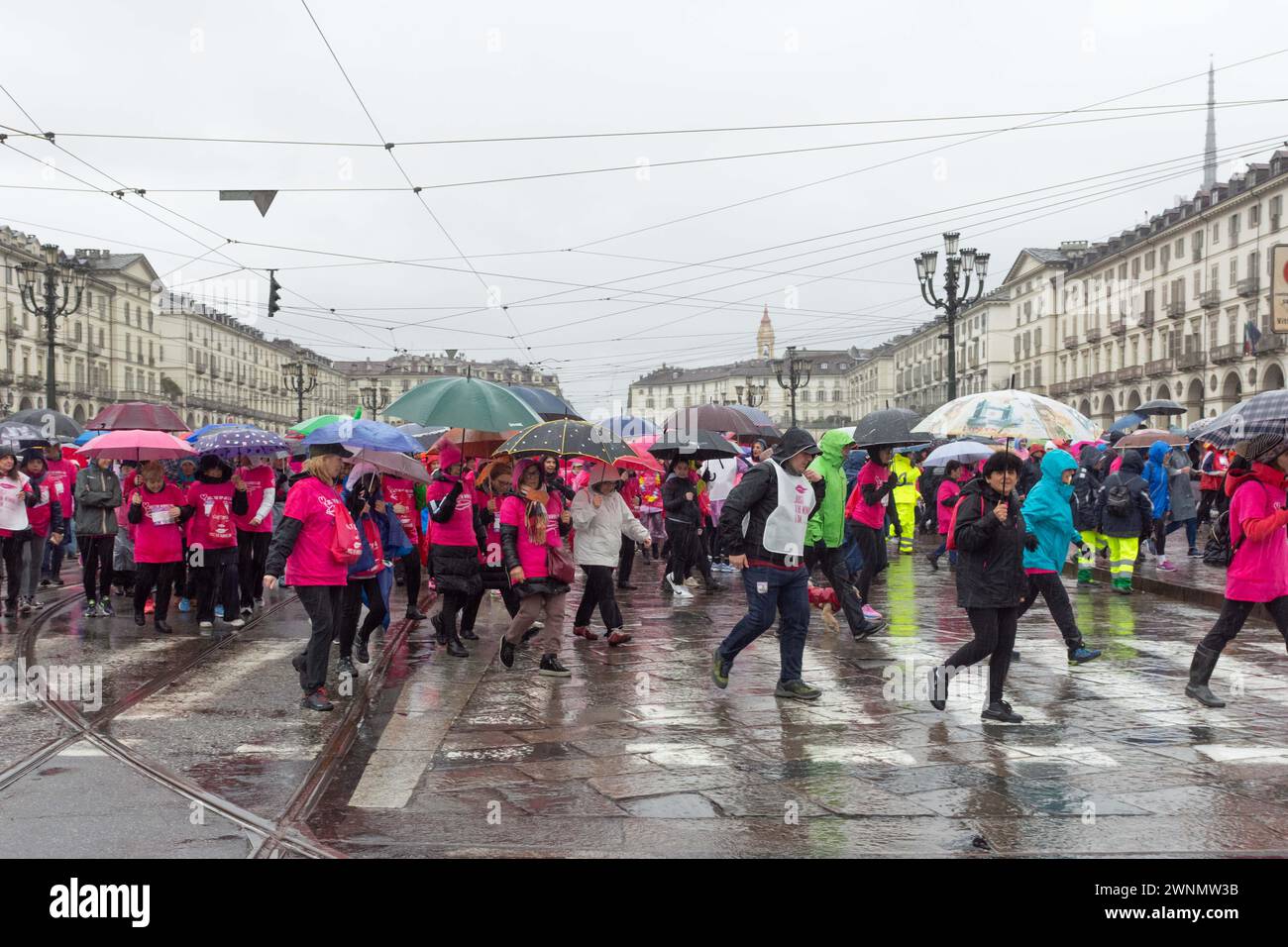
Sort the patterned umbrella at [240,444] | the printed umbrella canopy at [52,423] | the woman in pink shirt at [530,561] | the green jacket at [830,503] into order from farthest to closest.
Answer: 1. the printed umbrella canopy at [52,423]
2. the patterned umbrella at [240,444]
3. the green jacket at [830,503]
4. the woman in pink shirt at [530,561]

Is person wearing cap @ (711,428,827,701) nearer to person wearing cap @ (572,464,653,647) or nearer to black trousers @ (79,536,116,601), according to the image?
person wearing cap @ (572,464,653,647)

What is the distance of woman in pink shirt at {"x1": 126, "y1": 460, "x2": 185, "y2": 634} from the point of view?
410 inches

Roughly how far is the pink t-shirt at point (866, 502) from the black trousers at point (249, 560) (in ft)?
18.7

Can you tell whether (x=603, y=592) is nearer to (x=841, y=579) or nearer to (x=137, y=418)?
(x=841, y=579)

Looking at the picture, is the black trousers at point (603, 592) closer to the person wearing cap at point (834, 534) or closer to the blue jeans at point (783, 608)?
the person wearing cap at point (834, 534)

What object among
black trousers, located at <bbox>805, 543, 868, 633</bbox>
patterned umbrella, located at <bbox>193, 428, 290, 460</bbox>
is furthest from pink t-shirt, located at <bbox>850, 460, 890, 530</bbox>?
patterned umbrella, located at <bbox>193, 428, 290, 460</bbox>

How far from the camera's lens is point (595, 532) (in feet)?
29.9

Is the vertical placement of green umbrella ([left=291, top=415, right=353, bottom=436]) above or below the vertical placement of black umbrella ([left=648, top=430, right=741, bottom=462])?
above

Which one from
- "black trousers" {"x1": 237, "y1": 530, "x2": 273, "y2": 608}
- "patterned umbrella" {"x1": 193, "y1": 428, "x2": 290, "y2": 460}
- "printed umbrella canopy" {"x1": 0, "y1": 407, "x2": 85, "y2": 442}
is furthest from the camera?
"printed umbrella canopy" {"x1": 0, "y1": 407, "x2": 85, "y2": 442}

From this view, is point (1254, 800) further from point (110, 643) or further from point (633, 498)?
point (633, 498)

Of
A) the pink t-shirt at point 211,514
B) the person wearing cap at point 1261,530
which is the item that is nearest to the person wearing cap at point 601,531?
the pink t-shirt at point 211,514

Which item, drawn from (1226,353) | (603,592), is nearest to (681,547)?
(603,592)

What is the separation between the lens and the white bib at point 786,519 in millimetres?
7312

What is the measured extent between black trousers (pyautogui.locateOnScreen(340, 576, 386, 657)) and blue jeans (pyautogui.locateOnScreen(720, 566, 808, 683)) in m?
2.57
